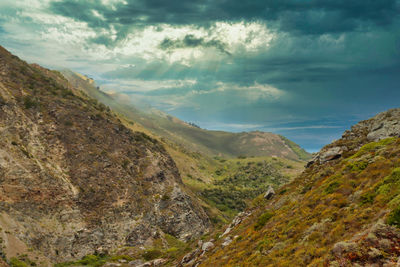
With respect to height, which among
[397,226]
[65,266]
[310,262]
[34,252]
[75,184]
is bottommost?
[65,266]

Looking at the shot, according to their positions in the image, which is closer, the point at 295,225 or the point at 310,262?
the point at 310,262

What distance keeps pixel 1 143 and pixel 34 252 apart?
1076 inches

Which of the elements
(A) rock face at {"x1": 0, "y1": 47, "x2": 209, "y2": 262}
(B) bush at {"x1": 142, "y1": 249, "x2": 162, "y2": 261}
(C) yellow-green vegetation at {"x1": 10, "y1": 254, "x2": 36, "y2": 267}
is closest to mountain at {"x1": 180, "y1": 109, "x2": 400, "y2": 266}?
(B) bush at {"x1": 142, "y1": 249, "x2": 162, "y2": 261}

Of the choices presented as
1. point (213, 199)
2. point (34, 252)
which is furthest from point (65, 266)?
point (213, 199)

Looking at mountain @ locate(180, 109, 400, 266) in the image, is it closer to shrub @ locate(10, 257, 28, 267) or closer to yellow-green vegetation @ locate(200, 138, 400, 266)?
yellow-green vegetation @ locate(200, 138, 400, 266)

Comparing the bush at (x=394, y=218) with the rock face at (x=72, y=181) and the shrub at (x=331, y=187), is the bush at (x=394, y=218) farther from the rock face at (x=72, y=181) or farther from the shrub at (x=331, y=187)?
the rock face at (x=72, y=181)

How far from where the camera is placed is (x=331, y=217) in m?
17.0

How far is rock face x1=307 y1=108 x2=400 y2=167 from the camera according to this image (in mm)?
29312

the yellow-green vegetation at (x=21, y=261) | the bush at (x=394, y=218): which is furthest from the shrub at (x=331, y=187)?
the yellow-green vegetation at (x=21, y=261)

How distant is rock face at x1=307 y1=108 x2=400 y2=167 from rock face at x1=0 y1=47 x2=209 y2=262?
56.1 metres

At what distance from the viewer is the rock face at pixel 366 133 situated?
2931 cm

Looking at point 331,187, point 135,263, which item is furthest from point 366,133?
point 135,263

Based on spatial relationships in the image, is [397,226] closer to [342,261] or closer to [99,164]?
[342,261]

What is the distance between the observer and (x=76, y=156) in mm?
72750
